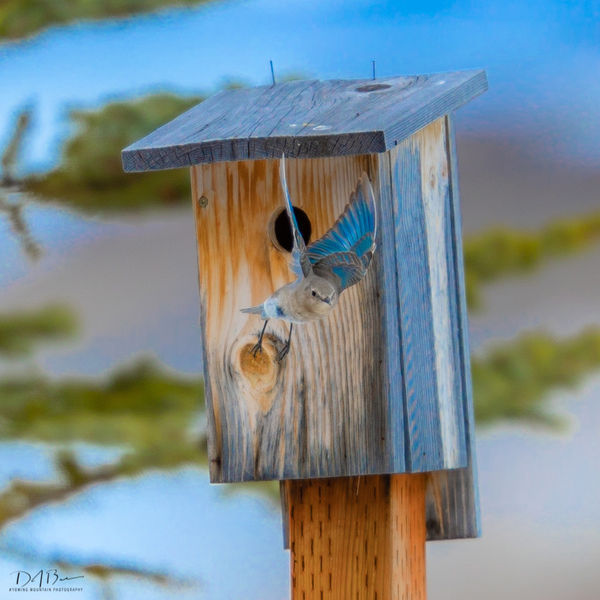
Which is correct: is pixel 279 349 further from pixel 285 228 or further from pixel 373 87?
pixel 373 87

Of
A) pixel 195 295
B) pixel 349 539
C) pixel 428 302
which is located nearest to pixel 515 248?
pixel 195 295

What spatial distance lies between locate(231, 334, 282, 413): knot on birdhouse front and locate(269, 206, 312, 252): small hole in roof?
185mm

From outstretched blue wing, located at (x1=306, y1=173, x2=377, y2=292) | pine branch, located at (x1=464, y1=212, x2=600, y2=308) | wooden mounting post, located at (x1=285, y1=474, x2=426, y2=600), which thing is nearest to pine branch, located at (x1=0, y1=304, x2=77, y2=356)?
pine branch, located at (x1=464, y1=212, x2=600, y2=308)

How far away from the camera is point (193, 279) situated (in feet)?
16.8

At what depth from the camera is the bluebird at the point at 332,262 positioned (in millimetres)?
2129

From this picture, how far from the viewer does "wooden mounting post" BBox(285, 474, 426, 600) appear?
2.37 m

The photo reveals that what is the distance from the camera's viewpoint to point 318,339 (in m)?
2.25

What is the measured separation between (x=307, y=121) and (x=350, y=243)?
23cm

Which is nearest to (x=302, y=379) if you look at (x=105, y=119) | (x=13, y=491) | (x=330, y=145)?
Result: (x=330, y=145)

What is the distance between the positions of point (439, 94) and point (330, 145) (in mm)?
379

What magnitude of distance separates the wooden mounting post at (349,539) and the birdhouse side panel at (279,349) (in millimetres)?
168

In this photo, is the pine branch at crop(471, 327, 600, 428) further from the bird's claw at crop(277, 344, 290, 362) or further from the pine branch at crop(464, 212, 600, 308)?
the bird's claw at crop(277, 344, 290, 362)

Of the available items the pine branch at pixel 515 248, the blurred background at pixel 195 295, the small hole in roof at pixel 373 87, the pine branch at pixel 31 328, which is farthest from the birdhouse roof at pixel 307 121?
the pine branch at pixel 31 328
